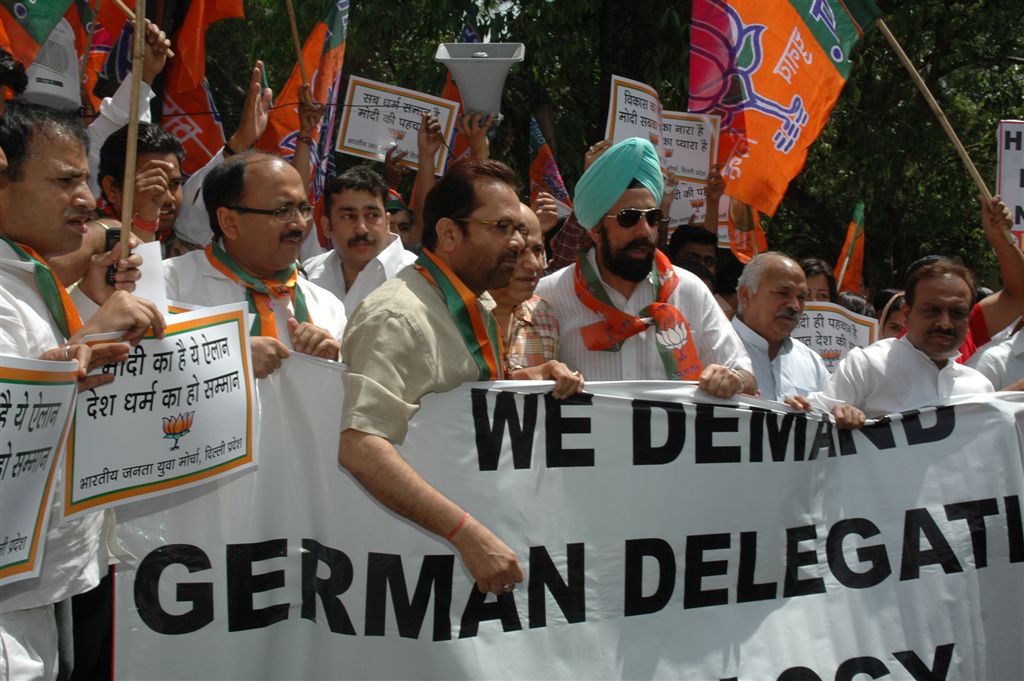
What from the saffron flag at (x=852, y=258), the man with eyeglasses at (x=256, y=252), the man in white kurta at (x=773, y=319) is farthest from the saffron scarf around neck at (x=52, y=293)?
the saffron flag at (x=852, y=258)

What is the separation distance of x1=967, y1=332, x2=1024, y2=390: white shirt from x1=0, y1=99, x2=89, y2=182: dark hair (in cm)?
412

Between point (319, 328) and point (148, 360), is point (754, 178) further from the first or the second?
point (148, 360)

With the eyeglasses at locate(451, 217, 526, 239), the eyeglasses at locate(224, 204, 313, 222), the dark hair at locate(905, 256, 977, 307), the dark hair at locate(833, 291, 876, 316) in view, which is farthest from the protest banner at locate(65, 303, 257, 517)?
the dark hair at locate(833, 291, 876, 316)

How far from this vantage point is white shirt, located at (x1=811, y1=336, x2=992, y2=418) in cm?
462

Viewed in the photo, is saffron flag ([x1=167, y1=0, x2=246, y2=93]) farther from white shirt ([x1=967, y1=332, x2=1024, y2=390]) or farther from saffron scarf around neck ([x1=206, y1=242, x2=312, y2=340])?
white shirt ([x1=967, y1=332, x2=1024, y2=390])

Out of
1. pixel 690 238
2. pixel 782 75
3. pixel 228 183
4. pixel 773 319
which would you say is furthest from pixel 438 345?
pixel 690 238

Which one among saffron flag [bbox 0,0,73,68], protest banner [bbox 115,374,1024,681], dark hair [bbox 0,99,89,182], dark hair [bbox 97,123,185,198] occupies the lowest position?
protest banner [bbox 115,374,1024,681]

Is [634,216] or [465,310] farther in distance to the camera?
[634,216]

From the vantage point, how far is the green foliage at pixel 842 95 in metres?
11.2

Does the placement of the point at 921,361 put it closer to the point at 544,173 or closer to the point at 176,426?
the point at 176,426

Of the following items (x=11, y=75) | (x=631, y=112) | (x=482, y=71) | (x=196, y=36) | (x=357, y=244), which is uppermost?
(x=196, y=36)

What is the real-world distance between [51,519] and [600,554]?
1.55 metres

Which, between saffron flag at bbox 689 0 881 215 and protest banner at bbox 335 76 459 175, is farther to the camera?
protest banner at bbox 335 76 459 175

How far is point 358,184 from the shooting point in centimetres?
539
